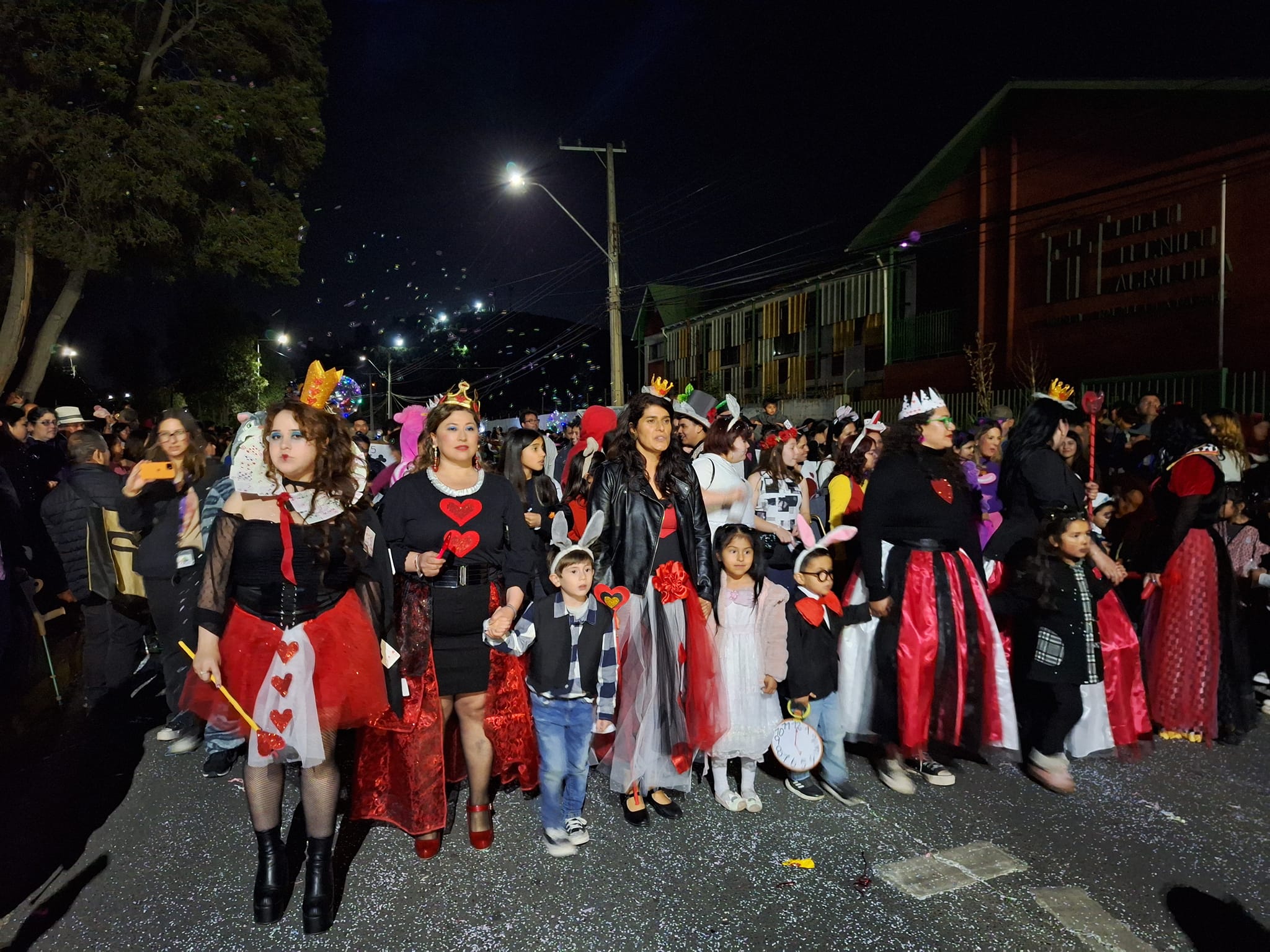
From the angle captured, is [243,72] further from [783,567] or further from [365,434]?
[783,567]

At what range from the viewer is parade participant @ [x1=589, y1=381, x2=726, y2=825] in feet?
13.3

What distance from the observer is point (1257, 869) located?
350 cm

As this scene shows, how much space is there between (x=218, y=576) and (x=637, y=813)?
2.24 m

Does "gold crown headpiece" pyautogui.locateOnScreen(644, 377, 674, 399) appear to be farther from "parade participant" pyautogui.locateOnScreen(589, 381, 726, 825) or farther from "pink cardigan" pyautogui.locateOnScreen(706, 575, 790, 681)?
"pink cardigan" pyautogui.locateOnScreen(706, 575, 790, 681)

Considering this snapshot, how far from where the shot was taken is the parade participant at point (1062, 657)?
14.5ft

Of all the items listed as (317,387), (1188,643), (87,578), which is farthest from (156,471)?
(1188,643)

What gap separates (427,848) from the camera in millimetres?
3738

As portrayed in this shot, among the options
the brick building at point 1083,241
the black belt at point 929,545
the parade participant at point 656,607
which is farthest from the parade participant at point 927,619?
the brick building at point 1083,241

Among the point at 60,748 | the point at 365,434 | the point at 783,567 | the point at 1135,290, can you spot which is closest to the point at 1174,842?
the point at 783,567

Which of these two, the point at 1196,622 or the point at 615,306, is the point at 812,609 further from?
the point at 615,306

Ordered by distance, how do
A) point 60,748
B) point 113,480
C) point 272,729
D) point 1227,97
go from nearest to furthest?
point 272,729 < point 60,748 < point 113,480 < point 1227,97

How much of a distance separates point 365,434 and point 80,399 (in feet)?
88.8

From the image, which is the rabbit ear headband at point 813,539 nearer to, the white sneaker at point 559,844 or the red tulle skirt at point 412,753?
the red tulle skirt at point 412,753

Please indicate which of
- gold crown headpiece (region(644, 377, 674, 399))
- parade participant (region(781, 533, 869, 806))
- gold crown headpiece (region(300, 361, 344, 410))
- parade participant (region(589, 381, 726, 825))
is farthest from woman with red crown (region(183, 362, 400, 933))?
gold crown headpiece (region(644, 377, 674, 399))
